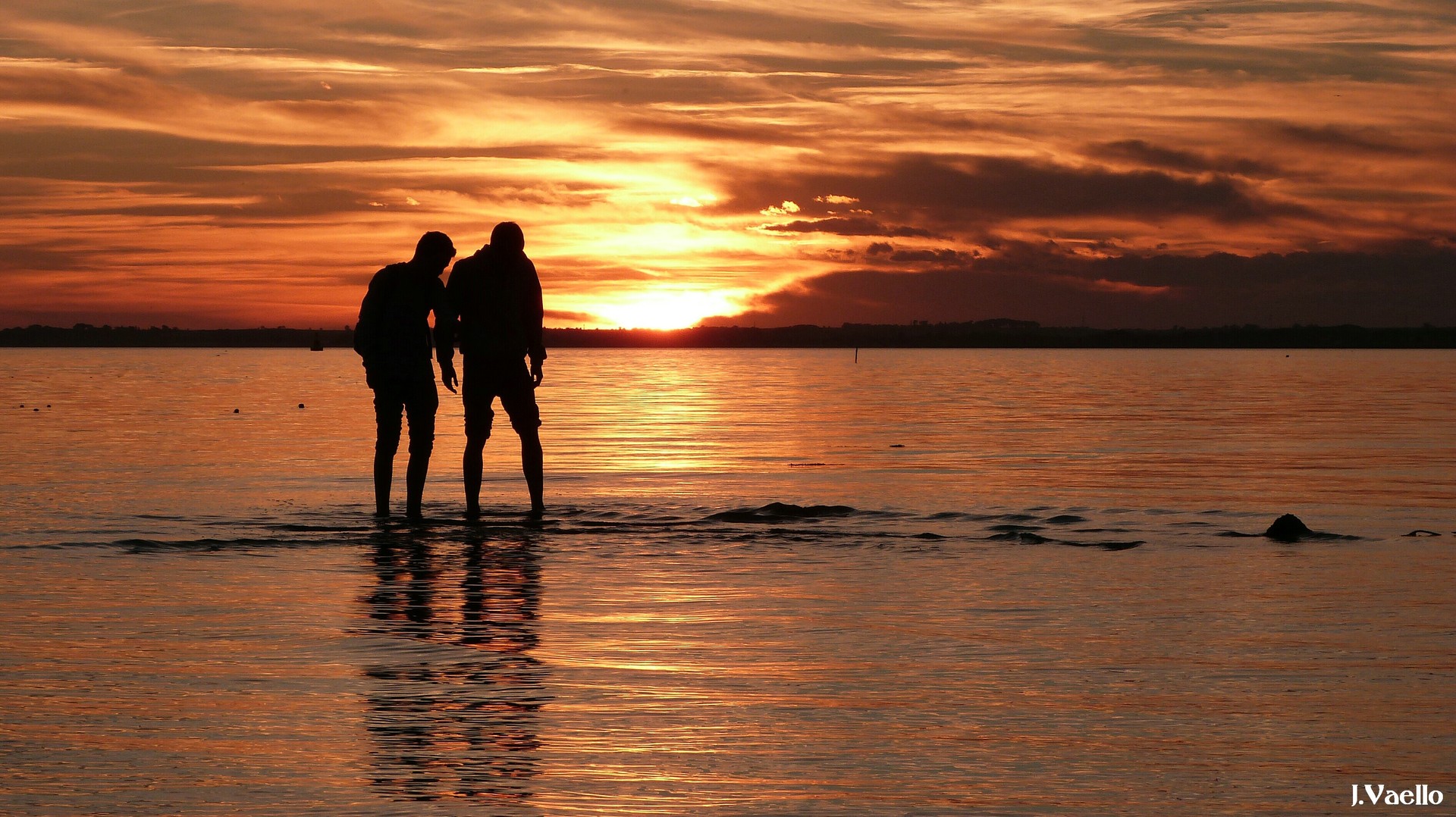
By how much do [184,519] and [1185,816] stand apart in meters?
10.1

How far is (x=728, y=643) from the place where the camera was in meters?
7.44

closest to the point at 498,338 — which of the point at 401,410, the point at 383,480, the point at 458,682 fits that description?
the point at 401,410

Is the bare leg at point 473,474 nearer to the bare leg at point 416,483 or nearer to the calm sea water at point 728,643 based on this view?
the calm sea water at point 728,643

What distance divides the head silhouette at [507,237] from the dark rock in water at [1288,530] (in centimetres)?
643

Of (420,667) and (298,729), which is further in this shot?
(420,667)

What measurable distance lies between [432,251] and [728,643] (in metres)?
6.60

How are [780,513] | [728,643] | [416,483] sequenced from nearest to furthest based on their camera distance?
[728,643], [416,483], [780,513]

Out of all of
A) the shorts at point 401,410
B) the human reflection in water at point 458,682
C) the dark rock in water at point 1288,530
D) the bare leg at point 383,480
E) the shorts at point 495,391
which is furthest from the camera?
the bare leg at point 383,480

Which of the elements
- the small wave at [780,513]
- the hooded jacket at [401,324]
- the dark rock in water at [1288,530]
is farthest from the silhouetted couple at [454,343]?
the dark rock in water at [1288,530]

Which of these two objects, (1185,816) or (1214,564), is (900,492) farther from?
(1185,816)

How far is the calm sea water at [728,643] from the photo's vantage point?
16.5 ft

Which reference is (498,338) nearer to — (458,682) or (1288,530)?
(1288,530)

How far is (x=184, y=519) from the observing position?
509 inches

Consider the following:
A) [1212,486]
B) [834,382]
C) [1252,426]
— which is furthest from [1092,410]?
[834,382]
